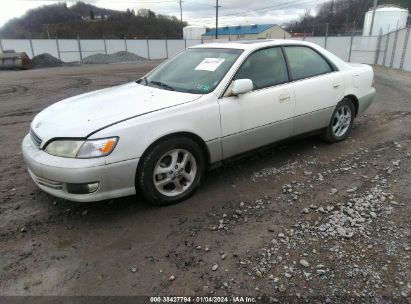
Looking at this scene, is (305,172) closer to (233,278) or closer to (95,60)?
(233,278)

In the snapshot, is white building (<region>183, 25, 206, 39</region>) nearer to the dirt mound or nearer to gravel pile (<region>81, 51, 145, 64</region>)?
gravel pile (<region>81, 51, 145, 64</region>)

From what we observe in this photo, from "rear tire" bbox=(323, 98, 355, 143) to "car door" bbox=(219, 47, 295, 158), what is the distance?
997mm

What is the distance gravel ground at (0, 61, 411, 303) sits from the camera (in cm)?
239

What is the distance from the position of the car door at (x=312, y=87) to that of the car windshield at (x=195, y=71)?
3.04ft

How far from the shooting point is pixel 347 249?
2713 millimetres

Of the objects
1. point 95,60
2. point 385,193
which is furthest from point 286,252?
point 95,60

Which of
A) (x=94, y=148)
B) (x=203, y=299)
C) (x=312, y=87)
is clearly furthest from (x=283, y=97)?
(x=203, y=299)

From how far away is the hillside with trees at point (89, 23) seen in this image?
69.2 metres

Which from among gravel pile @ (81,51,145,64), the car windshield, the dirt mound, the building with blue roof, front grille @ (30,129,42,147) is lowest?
gravel pile @ (81,51,145,64)

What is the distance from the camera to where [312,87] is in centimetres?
441

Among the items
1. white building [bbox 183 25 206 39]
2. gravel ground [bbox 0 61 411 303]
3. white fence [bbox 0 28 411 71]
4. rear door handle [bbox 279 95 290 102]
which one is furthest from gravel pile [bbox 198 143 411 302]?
white building [bbox 183 25 206 39]

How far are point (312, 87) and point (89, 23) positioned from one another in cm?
8108

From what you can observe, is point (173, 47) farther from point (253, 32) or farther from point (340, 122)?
point (340, 122)

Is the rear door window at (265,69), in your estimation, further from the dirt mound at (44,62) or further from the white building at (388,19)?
the white building at (388,19)
